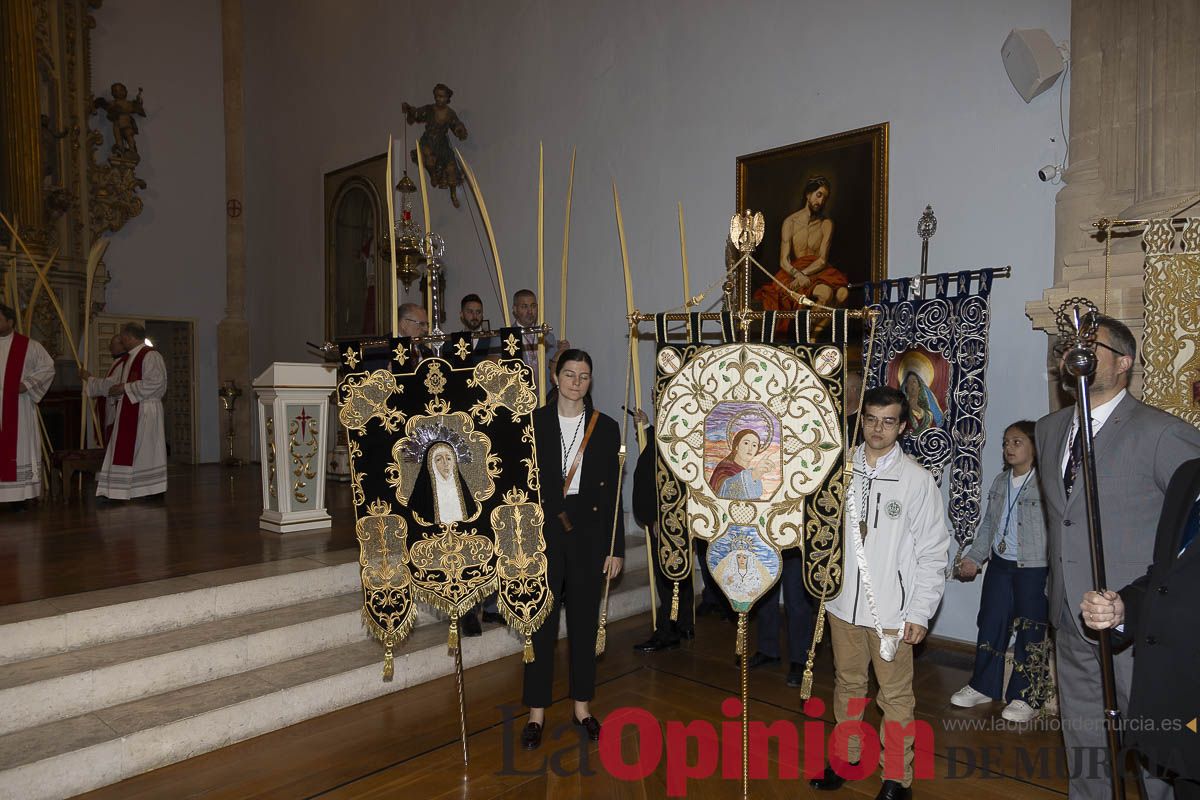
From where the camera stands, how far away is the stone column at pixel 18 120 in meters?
9.30

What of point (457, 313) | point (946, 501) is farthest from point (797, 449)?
point (457, 313)

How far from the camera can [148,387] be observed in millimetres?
7074

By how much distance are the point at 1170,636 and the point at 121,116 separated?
12.0m

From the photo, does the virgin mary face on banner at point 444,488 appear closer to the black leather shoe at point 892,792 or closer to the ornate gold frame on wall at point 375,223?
the black leather shoe at point 892,792

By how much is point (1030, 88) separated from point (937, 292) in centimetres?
130

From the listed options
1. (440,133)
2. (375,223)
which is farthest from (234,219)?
(440,133)

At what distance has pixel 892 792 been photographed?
291 centimetres

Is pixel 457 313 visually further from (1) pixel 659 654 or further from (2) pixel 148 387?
(1) pixel 659 654

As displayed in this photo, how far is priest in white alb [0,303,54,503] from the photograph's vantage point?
6457mm

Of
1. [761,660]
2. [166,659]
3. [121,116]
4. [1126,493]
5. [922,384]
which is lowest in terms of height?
[761,660]

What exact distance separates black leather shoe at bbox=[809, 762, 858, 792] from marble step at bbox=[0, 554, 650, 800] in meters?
2.12

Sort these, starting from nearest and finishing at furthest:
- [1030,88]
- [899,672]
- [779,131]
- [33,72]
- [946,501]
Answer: [899,672]
[1030,88]
[946,501]
[779,131]
[33,72]

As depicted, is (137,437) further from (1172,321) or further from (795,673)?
(1172,321)

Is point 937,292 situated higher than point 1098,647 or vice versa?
point 937,292
